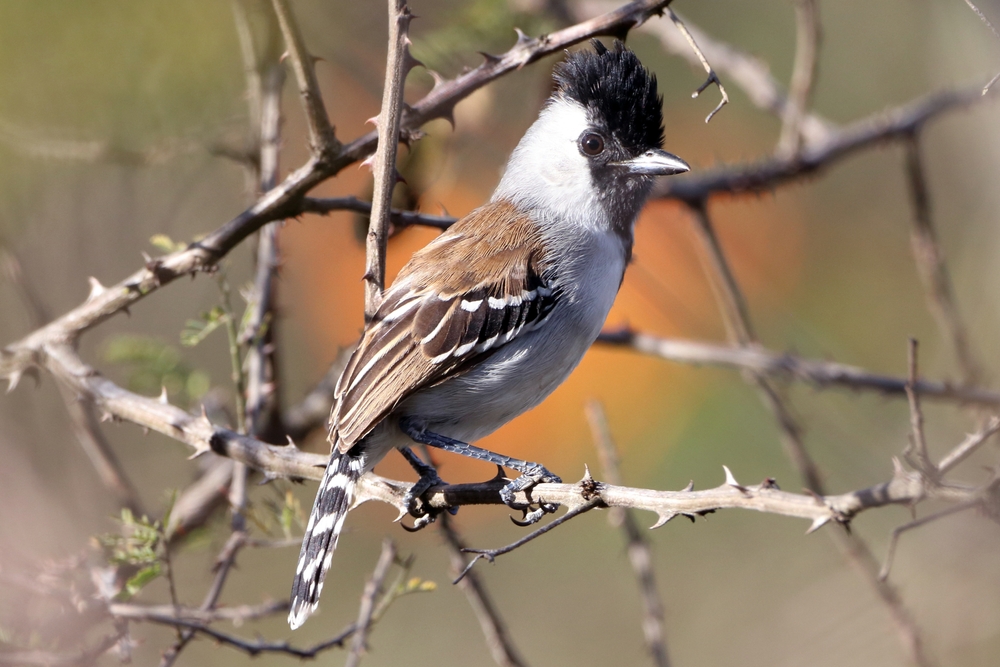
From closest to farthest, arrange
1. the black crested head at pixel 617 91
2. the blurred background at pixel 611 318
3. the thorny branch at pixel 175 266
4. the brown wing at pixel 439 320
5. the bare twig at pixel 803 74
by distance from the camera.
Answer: the thorny branch at pixel 175 266, the brown wing at pixel 439 320, the black crested head at pixel 617 91, the blurred background at pixel 611 318, the bare twig at pixel 803 74

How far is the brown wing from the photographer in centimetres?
294

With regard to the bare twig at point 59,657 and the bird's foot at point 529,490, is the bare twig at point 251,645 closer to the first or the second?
the bare twig at point 59,657

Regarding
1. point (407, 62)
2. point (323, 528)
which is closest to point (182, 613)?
point (323, 528)

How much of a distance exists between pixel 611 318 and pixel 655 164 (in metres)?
4.56

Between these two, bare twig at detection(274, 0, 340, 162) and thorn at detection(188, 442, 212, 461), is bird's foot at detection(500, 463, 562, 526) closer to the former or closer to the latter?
thorn at detection(188, 442, 212, 461)

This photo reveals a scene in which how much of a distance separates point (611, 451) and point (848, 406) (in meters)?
2.02

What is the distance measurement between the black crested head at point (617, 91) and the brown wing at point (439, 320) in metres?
0.65

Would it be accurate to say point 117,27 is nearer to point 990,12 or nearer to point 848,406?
point 990,12

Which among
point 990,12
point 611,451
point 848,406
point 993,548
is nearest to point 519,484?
point 611,451

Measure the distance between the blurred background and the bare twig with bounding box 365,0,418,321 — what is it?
0.53 metres

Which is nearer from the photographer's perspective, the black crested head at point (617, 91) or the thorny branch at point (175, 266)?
the thorny branch at point (175, 266)

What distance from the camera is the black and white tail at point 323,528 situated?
2.79 metres

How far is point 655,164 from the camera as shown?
3512 mm

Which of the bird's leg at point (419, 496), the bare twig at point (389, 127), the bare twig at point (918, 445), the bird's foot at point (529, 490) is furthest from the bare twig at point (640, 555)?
the bare twig at point (918, 445)
